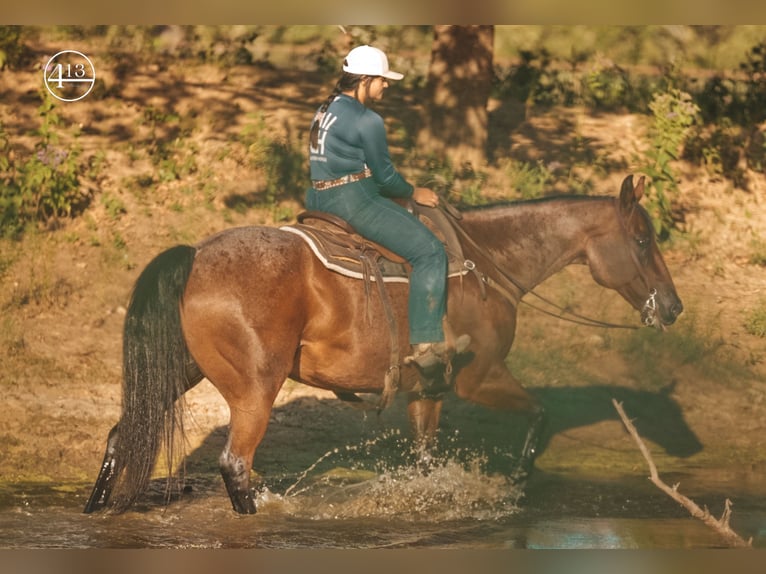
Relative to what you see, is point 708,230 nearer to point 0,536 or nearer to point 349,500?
point 349,500

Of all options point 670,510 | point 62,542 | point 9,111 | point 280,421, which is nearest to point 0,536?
point 62,542

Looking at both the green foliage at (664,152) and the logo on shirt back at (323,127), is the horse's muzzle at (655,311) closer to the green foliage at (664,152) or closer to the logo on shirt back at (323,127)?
the logo on shirt back at (323,127)

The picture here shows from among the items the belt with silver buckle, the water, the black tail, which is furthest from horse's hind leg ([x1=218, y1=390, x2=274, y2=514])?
the belt with silver buckle

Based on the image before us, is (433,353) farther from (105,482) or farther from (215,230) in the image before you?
(215,230)

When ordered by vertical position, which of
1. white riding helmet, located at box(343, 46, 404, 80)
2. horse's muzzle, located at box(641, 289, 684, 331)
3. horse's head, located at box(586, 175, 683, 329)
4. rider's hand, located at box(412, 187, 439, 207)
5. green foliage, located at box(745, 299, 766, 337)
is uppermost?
white riding helmet, located at box(343, 46, 404, 80)

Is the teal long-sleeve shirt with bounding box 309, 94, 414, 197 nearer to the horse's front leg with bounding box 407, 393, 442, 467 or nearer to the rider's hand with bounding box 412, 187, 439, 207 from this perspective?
the rider's hand with bounding box 412, 187, 439, 207

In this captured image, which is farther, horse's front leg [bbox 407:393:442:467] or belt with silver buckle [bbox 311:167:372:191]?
horse's front leg [bbox 407:393:442:467]

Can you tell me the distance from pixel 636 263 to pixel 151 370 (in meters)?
3.21

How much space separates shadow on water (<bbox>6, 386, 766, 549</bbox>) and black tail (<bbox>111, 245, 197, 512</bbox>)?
1.30 feet

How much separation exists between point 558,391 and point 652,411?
0.81 metres

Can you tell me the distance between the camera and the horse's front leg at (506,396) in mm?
9234

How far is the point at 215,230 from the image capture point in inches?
551

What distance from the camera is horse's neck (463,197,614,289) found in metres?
9.46

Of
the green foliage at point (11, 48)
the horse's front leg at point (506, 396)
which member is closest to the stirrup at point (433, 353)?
the horse's front leg at point (506, 396)
